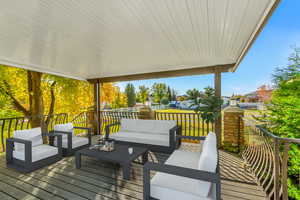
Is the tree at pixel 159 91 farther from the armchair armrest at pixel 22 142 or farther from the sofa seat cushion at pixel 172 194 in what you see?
the sofa seat cushion at pixel 172 194

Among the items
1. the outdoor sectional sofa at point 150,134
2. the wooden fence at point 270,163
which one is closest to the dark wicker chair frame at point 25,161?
the outdoor sectional sofa at point 150,134

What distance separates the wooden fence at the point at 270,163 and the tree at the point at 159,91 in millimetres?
14492

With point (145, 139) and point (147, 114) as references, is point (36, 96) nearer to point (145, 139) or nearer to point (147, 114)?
point (147, 114)

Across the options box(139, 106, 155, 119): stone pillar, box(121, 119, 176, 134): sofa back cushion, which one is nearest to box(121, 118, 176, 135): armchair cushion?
box(121, 119, 176, 134): sofa back cushion

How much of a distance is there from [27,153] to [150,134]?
9.50 feet

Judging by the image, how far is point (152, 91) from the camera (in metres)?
18.3

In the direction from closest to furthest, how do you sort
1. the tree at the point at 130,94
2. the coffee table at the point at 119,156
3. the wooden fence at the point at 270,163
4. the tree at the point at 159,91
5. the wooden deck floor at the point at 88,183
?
1. the wooden fence at the point at 270,163
2. the wooden deck floor at the point at 88,183
3. the coffee table at the point at 119,156
4. the tree at the point at 159,91
5. the tree at the point at 130,94

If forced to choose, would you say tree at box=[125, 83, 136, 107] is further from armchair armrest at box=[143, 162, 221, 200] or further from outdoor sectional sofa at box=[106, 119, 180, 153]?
armchair armrest at box=[143, 162, 221, 200]

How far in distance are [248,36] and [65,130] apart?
501 centimetres

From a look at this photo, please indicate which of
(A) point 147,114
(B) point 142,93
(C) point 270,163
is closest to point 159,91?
(B) point 142,93

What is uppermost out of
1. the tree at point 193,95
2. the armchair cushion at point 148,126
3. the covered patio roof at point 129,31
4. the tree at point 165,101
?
the covered patio roof at point 129,31

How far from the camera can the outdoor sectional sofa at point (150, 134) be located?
3.43 metres

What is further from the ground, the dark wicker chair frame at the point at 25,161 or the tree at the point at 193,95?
the tree at the point at 193,95

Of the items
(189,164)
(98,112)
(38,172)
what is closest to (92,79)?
(98,112)
